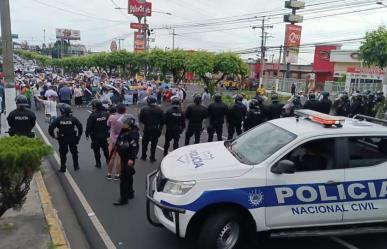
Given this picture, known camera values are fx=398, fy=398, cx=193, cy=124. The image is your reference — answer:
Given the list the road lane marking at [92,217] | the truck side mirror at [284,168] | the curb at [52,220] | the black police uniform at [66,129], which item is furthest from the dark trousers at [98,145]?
the truck side mirror at [284,168]

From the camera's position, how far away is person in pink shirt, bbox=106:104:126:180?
8.60 meters

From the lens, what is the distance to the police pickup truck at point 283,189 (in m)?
4.87

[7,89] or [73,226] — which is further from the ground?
[7,89]

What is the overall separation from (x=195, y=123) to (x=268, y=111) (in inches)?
98.2

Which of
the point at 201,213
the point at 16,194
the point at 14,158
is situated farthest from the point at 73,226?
the point at 201,213

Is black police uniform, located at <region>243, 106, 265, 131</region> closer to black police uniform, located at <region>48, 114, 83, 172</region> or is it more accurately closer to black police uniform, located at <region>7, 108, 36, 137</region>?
black police uniform, located at <region>48, 114, 83, 172</region>

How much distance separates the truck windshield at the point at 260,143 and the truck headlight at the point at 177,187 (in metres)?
0.86

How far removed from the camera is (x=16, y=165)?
15.6 feet

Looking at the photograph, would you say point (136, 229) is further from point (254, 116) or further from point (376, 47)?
point (376, 47)

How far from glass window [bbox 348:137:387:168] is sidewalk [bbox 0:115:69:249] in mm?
3949

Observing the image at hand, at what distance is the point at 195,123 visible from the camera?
11023mm

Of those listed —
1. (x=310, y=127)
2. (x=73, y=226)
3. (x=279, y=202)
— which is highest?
(x=310, y=127)

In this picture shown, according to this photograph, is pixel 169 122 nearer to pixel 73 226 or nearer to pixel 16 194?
pixel 73 226

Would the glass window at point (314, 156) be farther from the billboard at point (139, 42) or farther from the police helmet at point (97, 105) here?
the billboard at point (139, 42)
